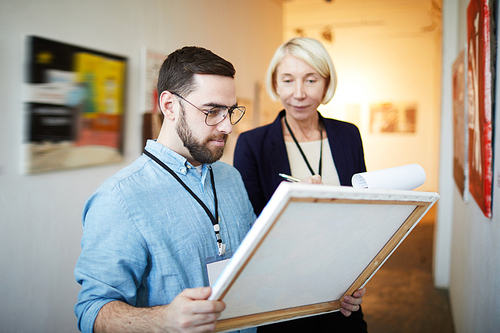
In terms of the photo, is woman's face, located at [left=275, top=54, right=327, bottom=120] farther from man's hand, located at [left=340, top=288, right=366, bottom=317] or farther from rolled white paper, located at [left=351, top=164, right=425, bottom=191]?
man's hand, located at [left=340, top=288, right=366, bottom=317]

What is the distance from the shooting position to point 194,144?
3.70 feet

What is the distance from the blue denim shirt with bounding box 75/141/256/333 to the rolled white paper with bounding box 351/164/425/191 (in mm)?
471

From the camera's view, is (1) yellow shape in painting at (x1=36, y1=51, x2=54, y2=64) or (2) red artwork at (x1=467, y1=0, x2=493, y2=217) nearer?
(2) red artwork at (x1=467, y1=0, x2=493, y2=217)

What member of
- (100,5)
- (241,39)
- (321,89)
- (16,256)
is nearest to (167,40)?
(100,5)

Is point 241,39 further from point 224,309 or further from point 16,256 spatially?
point 224,309

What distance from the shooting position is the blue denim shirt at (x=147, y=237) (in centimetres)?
91

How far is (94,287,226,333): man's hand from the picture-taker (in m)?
0.76

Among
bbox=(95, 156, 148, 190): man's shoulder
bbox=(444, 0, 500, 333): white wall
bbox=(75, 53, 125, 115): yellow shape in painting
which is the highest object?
bbox=(75, 53, 125, 115): yellow shape in painting

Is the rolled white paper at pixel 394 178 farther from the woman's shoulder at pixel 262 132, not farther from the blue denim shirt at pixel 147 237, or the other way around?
the woman's shoulder at pixel 262 132

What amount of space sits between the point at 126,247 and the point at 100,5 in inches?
71.7

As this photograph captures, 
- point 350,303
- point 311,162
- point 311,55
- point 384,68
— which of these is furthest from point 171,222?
point 384,68

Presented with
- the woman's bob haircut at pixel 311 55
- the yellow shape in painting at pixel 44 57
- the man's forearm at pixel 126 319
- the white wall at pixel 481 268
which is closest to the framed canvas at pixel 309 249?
the man's forearm at pixel 126 319

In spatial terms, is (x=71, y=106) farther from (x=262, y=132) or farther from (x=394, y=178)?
(x=394, y=178)

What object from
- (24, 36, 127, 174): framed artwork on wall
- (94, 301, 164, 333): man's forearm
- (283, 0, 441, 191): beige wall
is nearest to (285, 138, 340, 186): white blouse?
(94, 301, 164, 333): man's forearm
